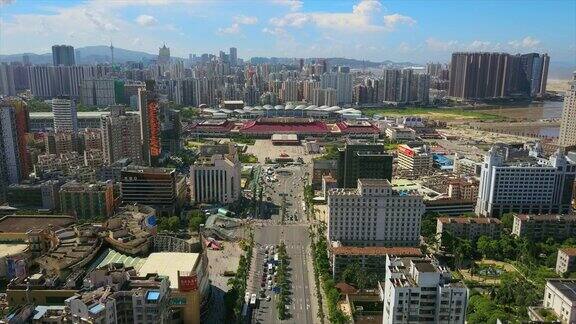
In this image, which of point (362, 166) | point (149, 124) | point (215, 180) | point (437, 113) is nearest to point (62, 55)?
point (149, 124)

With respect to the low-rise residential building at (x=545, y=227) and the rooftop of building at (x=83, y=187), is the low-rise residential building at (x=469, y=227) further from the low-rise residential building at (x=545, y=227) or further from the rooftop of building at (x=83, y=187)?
the rooftop of building at (x=83, y=187)

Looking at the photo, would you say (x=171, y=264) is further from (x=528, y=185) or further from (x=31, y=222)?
(x=528, y=185)

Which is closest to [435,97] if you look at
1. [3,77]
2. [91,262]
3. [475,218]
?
[475,218]

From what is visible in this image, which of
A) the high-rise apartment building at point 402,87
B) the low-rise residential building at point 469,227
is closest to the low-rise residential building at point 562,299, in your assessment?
the low-rise residential building at point 469,227

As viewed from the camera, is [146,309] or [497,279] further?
[497,279]

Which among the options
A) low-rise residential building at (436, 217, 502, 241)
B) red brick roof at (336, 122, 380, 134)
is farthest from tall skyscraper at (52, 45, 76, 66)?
low-rise residential building at (436, 217, 502, 241)

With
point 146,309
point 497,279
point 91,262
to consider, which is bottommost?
point 497,279

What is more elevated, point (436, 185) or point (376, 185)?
point (376, 185)

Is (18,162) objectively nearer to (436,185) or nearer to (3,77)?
(436,185)
